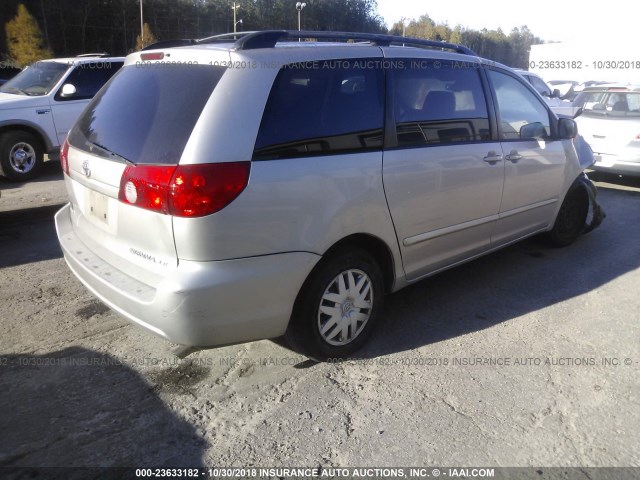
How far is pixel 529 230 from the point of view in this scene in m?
4.76

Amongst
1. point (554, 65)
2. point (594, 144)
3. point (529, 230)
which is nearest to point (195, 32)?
point (554, 65)

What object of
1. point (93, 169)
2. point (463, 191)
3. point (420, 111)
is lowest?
point (463, 191)

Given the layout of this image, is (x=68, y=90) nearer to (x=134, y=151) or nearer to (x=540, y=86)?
(x=134, y=151)

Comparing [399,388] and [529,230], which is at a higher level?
[529,230]

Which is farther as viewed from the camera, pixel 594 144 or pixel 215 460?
Result: pixel 594 144

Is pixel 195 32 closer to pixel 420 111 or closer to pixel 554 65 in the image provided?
pixel 554 65

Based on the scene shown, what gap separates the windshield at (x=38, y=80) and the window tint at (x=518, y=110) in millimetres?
7214

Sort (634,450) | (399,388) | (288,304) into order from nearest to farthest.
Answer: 1. (634,450)
2. (288,304)
3. (399,388)

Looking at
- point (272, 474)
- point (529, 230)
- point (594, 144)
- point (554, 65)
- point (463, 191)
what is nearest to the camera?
point (272, 474)

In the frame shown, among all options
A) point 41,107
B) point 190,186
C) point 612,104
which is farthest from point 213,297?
point 612,104

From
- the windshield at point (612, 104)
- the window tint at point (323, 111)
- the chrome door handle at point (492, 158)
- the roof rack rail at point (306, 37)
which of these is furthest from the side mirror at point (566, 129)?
the windshield at point (612, 104)

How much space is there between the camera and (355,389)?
3.01 metres

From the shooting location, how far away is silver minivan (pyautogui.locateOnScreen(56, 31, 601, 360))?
2529mm

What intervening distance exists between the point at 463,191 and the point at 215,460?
243 cm
